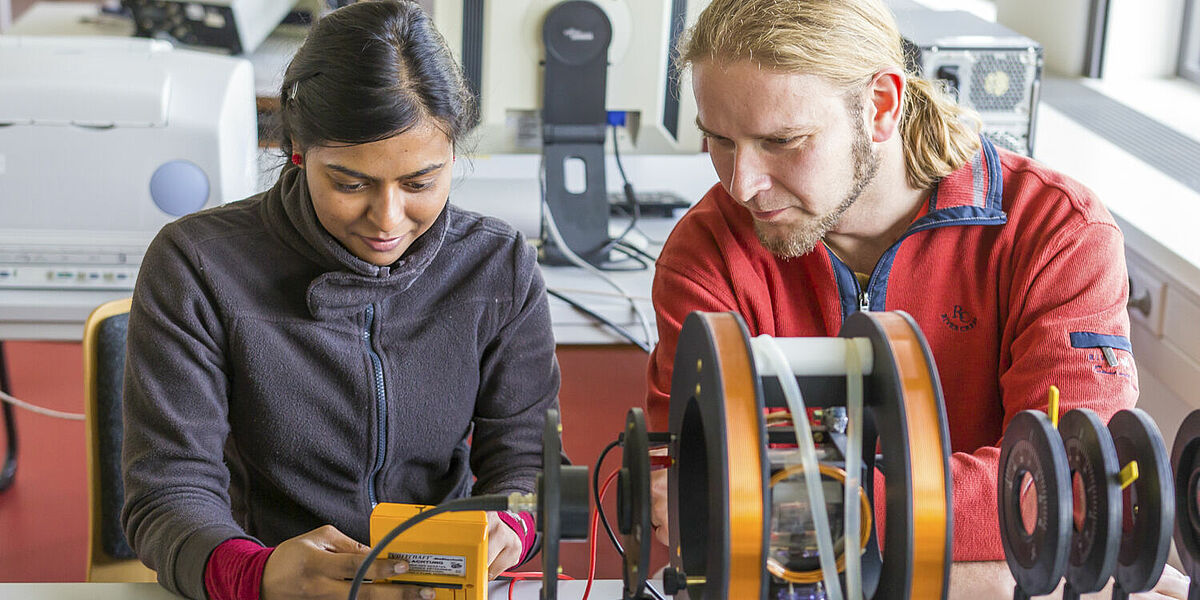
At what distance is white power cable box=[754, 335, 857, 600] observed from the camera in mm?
732

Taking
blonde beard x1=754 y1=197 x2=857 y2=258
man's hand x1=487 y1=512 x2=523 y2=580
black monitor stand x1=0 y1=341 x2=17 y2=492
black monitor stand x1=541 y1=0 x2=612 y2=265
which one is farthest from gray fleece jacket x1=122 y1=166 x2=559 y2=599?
black monitor stand x1=0 y1=341 x2=17 y2=492

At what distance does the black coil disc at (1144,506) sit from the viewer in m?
0.75

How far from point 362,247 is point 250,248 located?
0.44 feet

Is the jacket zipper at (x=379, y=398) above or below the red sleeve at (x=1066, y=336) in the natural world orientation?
below

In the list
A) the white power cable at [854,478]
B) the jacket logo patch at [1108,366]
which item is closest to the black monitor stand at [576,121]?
the jacket logo patch at [1108,366]

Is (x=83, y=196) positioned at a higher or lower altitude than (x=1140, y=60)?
lower

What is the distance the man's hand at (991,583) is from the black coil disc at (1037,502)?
24cm

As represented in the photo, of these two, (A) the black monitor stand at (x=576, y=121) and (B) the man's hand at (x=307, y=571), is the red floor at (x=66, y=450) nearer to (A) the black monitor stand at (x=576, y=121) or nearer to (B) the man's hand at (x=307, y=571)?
(A) the black monitor stand at (x=576, y=121)

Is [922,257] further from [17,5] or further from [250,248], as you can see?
[17,5]

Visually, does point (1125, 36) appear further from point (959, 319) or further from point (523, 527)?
point (523, 527)

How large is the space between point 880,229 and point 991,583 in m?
0.48

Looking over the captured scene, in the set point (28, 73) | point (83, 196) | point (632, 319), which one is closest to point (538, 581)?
point (632, 319)

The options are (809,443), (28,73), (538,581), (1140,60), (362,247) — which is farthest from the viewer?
(1140,60)

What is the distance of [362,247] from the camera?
49.3 inches
